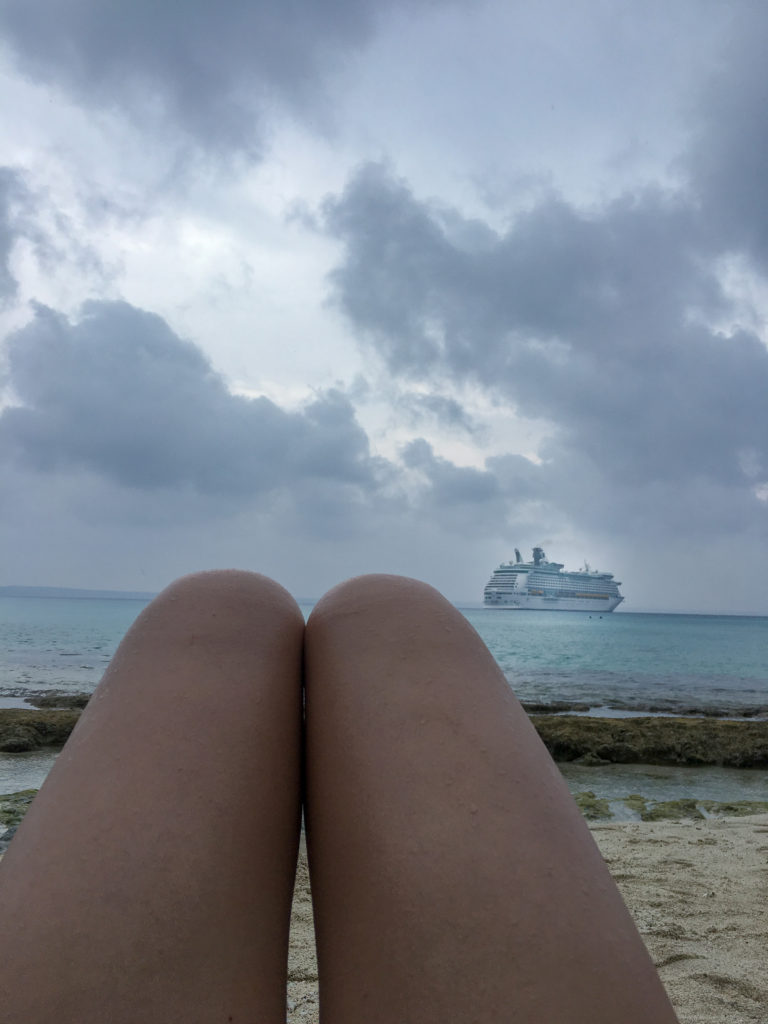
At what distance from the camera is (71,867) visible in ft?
2.32

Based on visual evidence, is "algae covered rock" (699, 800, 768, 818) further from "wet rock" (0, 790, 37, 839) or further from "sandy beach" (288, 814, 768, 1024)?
"wet rock" (0, 790, 37, 839)

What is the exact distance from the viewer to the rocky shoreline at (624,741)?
7.11 metres

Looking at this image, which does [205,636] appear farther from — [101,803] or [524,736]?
[524,736]

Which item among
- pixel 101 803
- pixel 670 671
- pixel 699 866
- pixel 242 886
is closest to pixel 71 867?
pixel 101 803

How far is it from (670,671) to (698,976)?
73.7ft

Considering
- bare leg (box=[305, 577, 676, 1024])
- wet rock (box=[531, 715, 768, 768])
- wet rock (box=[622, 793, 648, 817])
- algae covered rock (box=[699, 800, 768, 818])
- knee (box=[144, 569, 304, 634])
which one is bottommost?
wet rock (box=[531, 715, 768, 768])

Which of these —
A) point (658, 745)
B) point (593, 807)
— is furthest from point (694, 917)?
point (658, 745)

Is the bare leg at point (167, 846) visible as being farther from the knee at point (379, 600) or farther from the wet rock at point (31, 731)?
the wet rock at point (31, 731)

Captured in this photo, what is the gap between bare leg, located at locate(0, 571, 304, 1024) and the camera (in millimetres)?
640

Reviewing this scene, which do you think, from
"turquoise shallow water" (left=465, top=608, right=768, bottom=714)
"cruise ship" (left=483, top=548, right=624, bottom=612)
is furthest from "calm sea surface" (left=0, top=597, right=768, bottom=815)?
"cruise ship" (left=483, top=548, right=624, bottom=612)

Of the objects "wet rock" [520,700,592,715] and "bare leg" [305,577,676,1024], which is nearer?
"bare leg" [305,577,676,1024]

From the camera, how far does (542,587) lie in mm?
68438

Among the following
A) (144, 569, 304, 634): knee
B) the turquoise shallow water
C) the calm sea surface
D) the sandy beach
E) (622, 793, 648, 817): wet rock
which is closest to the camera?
(144, 569, 304, 634): knee

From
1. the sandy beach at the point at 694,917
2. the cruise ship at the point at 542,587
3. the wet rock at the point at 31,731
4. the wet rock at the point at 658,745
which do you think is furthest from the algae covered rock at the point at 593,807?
the cruise ship at the point at 542,587
